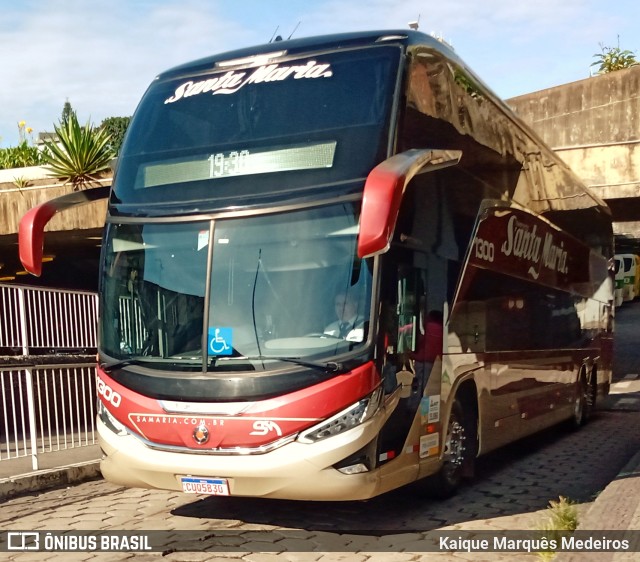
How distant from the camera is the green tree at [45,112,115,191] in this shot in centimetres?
1836

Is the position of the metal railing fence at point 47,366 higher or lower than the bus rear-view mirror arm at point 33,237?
→ lower

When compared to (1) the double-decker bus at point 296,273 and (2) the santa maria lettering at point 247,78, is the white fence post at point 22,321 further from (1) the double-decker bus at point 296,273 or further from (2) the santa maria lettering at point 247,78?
(2) the santa maria lettering at point 247,78

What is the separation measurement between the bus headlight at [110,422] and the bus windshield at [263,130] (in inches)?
71.0

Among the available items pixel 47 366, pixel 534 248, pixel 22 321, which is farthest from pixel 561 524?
pixel 22 321

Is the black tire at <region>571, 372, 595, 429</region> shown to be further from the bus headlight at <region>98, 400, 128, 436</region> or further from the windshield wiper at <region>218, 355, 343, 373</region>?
the bus headlight at <region>98, 400, 128, 436</region>

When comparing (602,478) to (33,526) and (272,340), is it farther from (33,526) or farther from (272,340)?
(33,526)

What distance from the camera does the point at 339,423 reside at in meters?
6.43

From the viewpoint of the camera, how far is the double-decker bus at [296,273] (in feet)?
21.2

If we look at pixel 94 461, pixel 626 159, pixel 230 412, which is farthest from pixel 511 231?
pixel 626 159

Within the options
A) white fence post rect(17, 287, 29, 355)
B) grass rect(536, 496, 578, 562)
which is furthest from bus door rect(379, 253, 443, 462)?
white fence post rect(17, 287, 29, 355)

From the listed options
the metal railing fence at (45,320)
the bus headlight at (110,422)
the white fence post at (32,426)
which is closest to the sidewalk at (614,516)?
the bus headlight at (110,422)

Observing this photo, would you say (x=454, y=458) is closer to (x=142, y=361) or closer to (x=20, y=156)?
(x=142, y=361)

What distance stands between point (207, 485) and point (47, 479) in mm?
3730

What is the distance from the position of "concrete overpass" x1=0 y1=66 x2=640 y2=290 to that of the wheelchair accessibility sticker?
10701 millimetres
